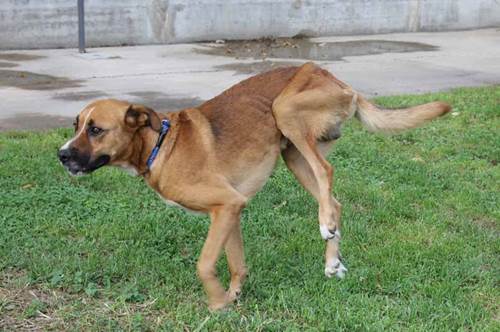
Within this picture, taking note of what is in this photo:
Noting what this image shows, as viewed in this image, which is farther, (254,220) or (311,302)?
(254,220)

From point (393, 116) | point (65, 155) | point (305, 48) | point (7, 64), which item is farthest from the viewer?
point (305, 48)

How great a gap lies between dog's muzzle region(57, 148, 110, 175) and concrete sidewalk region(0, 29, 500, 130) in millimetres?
4130

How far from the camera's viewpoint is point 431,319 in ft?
13.9

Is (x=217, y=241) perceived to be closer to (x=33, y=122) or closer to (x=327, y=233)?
(x=327, y=233)

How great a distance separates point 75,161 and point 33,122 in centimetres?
439

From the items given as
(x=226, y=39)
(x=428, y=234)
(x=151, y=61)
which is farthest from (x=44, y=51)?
(x=428, y=234)

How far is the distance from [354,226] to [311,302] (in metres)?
1.30

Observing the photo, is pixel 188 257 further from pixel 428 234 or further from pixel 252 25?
pixel 252 25

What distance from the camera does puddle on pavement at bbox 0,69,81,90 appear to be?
10141 mm

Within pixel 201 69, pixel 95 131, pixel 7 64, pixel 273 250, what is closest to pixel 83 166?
pixel 95 131

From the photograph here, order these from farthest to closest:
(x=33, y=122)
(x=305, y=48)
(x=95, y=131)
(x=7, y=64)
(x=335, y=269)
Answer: (x=305, y=48) < (x=7, y=64) < (x=33, y=122) < (x=335, y=269) < (x=95, y=131)

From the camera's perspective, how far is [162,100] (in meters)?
9.55

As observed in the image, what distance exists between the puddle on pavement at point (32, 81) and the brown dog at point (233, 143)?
572 cm

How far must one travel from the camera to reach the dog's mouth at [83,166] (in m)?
4.19
